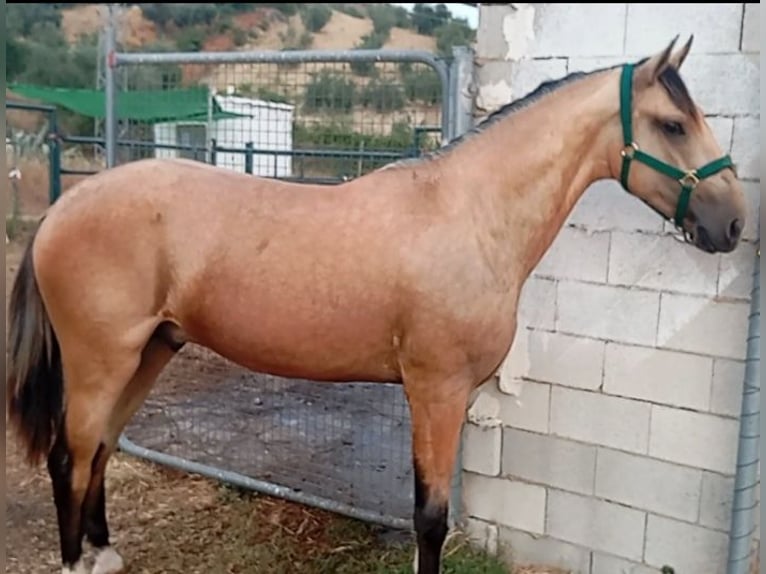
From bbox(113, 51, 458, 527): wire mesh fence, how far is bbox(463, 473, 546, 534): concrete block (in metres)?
0.30

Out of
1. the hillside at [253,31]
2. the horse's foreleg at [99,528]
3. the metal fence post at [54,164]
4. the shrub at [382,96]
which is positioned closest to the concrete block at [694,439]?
the shrub at [382,96]

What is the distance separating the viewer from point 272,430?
13.6 ft

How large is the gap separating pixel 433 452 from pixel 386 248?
613 millimetres

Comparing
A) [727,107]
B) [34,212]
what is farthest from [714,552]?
[34,212]

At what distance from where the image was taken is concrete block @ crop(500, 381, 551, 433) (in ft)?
9.52

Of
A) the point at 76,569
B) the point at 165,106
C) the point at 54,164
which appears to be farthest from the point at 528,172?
the point at 54,164

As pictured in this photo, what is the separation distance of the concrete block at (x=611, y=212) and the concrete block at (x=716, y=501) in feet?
2.63

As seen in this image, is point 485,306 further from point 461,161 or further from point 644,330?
point 644,330

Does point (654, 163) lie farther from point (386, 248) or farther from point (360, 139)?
point (360, 139)

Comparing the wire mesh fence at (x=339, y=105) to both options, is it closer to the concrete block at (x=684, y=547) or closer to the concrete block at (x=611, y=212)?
the concrete block at (x=611, y=212)

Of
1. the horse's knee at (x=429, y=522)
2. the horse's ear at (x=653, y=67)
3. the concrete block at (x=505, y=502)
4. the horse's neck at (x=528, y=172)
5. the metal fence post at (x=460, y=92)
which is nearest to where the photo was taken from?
the horse's ear at (x=653, y=67)

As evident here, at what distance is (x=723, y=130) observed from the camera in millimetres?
2459

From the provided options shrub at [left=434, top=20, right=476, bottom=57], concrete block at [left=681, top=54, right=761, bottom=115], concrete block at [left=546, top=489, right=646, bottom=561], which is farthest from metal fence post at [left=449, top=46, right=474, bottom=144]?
shrub at [left=434, top=20, right=476, bottom=57]

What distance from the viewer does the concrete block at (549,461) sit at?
112 inches
